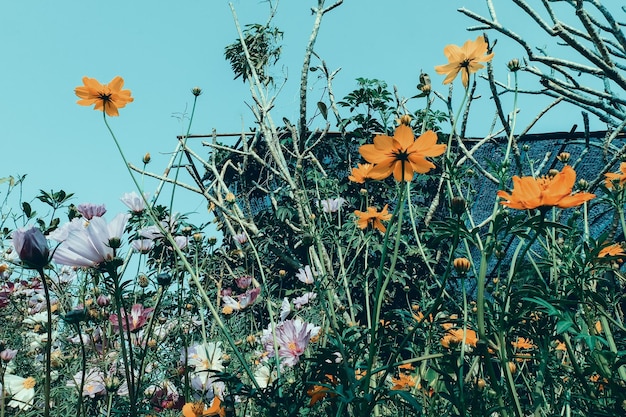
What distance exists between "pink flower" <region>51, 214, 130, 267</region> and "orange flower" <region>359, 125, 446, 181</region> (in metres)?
0.52

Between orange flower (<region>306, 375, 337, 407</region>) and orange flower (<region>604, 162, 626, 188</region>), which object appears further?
orange flower (<region>604, 162, 626, 188</region>)

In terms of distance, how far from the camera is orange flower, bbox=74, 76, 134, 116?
4.28 ft

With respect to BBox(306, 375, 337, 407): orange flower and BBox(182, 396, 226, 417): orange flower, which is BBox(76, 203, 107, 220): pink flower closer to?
BBox(182, 396, 226, 417): orange flower

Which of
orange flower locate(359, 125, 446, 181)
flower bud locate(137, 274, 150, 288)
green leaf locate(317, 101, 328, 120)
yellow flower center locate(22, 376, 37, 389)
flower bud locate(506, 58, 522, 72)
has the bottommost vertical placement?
Result: orange flower locate(359, 125, 446, 181)

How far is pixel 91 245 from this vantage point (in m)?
1.05

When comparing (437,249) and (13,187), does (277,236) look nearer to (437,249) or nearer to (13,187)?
(437,249)

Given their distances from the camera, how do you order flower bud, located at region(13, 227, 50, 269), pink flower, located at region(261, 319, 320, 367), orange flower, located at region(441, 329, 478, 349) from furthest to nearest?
pink flower, located at region(261, 319, 320, 367)
orange flower, located at region(441, 329, 478, 349)
flower bud, located at region(13, 227, 50, 269)

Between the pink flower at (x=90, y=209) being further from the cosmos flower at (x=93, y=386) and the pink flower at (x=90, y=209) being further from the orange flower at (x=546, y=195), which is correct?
the orange flower at (x=546, y=195)

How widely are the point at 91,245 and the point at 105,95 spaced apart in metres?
0.47

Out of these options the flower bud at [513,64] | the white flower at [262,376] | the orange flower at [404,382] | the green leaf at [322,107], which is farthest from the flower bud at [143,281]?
the green leaf at [322,107]

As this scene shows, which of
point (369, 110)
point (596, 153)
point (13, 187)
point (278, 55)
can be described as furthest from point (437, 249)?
point (13, 187)

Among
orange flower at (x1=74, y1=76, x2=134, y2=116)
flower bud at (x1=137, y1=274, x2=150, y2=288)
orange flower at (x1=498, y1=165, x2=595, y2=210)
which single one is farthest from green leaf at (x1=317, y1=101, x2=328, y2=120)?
orange flower at (x1=498, y1=165, x2=595, y2=210)

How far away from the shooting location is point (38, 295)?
270 cm

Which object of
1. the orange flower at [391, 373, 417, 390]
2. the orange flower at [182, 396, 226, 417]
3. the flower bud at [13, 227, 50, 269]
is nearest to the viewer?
the flower bud at [13, 227, 50, 269]
